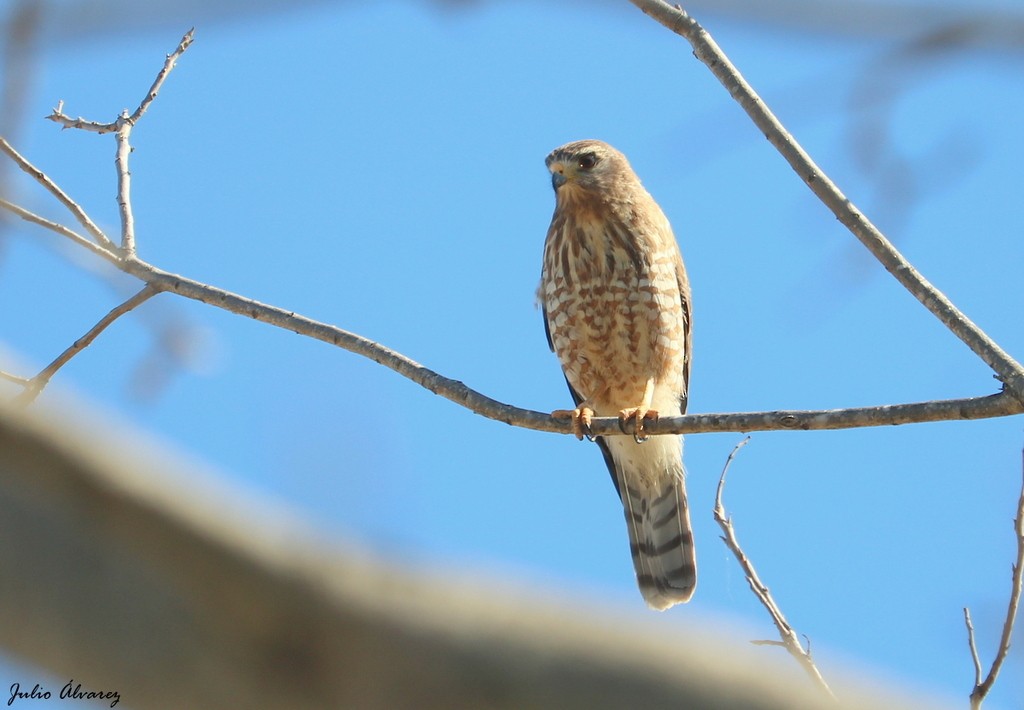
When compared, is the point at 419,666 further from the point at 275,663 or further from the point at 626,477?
the point at 626,477

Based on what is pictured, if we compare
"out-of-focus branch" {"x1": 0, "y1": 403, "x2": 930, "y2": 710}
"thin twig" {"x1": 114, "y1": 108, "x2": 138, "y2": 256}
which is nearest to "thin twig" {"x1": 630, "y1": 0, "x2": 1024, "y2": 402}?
"thin twig" {"x1": 114, "y1": 108, "x2": 138, "y2": 256}

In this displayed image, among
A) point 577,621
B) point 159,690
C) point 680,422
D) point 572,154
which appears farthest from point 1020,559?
point 572,154

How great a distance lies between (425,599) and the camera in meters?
1.08

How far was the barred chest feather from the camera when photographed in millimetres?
5551

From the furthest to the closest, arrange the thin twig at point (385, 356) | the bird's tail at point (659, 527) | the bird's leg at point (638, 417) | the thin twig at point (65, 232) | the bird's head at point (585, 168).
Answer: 1. the bird's tail at point (659, 527)
2. the bird's head at point (585, 168)
3. the bird's leg at point (638, 417)
4. the thin twig at point (385, 356)
5. the thin twig at point (65, 232)

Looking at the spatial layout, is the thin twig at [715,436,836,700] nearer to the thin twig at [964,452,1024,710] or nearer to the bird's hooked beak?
the thin twig at [964,452,1024,710]

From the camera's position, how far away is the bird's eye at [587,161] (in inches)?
236

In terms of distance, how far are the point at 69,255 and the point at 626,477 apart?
4197 mm

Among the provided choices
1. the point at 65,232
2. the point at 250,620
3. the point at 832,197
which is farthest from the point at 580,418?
the point at 250,620

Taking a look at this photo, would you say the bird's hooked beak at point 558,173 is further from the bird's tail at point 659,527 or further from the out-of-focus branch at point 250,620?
the out-of-focus branch at point 250,620

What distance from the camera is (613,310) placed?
18.2ft

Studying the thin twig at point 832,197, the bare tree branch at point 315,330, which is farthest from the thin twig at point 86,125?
the thin twig at point 832,197

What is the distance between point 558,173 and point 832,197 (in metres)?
2.99

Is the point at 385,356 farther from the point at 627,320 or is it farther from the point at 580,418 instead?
the point at 627,320
